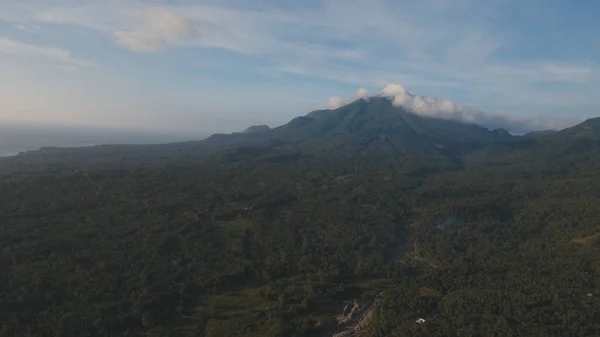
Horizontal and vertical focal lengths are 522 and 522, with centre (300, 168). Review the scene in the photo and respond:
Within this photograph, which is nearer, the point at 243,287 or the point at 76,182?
the point at 243,287

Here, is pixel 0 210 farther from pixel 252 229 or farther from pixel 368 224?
pixel 368 224

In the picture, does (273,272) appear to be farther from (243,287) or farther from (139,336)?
(139,336)

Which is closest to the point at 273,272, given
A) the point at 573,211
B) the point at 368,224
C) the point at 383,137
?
the point at 368,224

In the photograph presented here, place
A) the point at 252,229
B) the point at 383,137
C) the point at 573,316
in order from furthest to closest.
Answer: the point at 383,137 < the point at 252,229 < the point at 573,316

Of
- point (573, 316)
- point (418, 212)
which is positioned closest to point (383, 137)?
point (418, 212)

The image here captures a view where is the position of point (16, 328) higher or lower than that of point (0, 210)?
lower

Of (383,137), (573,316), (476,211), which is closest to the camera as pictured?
(573,316)
